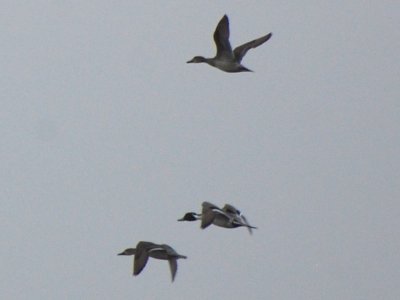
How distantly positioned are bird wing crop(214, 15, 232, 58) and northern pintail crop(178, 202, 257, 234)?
3.57m

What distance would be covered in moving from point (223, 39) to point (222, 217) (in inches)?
162

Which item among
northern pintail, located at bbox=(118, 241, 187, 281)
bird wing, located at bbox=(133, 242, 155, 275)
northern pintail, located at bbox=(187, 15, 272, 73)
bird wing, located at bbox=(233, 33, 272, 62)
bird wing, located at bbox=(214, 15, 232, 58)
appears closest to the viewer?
bird wing, located at bbox=(214, 15, 232, 58)

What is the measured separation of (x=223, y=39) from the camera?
117ft

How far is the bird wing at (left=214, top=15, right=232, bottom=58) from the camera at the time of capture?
34938 millimetres

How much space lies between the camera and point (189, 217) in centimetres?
4006

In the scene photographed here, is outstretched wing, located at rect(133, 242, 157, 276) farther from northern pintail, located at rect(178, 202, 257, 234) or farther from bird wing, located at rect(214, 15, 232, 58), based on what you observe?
bird wing, located at rect(214, 15, 232, 58)

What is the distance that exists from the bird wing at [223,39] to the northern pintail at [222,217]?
3.57 meters

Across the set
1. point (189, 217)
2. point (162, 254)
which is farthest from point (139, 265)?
point (189, 217)

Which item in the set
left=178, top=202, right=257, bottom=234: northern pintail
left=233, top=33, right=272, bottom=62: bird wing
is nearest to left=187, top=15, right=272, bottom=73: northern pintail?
left=233, top=33, right=272, bottom=62: bird wing

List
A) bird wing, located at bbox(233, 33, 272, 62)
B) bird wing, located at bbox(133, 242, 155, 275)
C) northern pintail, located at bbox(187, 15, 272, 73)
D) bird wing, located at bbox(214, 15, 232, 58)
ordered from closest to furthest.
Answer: bird wing, located at bbox(214, 15, 232, 58)
northern pintail, located at bbox(187, 15, 272, 73)
bird wing, located at bbox(233, 33, 272, 62)
bird wing, located at bbox(133, 242, 155, 275)

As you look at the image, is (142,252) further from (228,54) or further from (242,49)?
(242,49)

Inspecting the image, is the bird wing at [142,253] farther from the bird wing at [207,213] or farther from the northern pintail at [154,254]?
the bird wing at [207,213]

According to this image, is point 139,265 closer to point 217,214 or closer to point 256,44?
point 217,214

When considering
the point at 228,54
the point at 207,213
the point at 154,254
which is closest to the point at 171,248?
the point at 154,254
